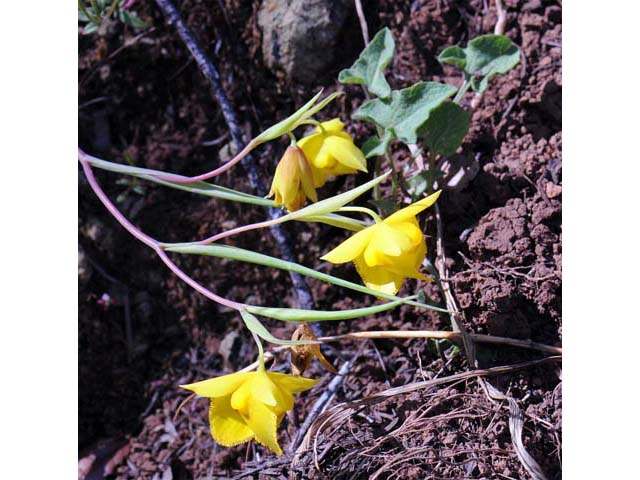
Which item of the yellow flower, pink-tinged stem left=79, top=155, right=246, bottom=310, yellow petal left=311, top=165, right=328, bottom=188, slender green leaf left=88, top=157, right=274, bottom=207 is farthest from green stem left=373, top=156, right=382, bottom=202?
the yellow flower

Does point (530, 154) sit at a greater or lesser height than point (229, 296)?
greater

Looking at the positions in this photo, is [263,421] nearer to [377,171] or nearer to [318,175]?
[318,175]

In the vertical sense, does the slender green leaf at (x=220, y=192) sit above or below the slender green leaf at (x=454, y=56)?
below

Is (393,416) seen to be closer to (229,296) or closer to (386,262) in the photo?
(386,262)

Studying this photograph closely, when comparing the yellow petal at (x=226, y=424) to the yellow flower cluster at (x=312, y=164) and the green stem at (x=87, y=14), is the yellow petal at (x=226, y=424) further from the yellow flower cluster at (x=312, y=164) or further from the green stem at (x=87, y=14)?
the green stem at (x=87, y=14)

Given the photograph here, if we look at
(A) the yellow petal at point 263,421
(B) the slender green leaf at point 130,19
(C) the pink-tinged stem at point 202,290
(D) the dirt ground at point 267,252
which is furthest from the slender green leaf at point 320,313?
(B) the slender green leaf at point 130,19

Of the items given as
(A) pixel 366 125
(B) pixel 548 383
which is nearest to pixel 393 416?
(B) pixel 548 383
